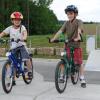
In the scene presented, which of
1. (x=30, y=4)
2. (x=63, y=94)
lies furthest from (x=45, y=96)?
(x=30, y=4)

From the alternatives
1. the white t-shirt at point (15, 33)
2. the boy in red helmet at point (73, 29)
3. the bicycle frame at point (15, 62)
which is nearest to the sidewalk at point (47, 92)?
the bicycle frame at point (15, 62)

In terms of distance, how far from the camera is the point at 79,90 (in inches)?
405

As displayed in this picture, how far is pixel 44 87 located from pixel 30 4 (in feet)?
262

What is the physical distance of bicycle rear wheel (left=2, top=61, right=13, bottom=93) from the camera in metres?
9.77

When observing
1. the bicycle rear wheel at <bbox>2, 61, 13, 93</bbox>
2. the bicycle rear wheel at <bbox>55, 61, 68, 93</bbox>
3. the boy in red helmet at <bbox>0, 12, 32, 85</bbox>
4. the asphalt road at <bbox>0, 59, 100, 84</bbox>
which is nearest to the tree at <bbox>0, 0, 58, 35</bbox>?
the asphalt road at <bbox>0, 59, 100, 84</bbox>

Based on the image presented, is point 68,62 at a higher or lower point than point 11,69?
higher

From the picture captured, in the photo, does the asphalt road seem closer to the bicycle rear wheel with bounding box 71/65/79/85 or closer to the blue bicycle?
the bicycle rear wheel with bounding box 71/65/79/85

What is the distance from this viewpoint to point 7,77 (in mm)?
9977

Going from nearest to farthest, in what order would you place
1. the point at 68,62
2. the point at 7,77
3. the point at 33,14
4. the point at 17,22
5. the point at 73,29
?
the point at 7,77 → the point at 68,62 → the point at 73,29 → the point at 17,22 → the point at 33,14

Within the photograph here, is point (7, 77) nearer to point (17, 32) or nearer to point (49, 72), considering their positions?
point (17, 32)

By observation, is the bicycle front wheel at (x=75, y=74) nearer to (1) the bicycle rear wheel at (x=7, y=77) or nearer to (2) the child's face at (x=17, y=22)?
(1) the bicycle rear wheel at (x=7, y=77)

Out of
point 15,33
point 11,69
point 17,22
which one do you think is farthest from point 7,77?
point 17,22

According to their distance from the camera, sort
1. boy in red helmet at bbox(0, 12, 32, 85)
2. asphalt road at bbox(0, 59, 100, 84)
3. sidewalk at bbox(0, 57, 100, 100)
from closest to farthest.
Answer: sidewalk at bbox(0, 57, 100, 100), boy in red helmet at bbox(0, 12, 32, 85), asphalt road at bbox(0, 59, 100, 84)

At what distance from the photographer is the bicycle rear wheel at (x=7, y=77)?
9.77 meters
